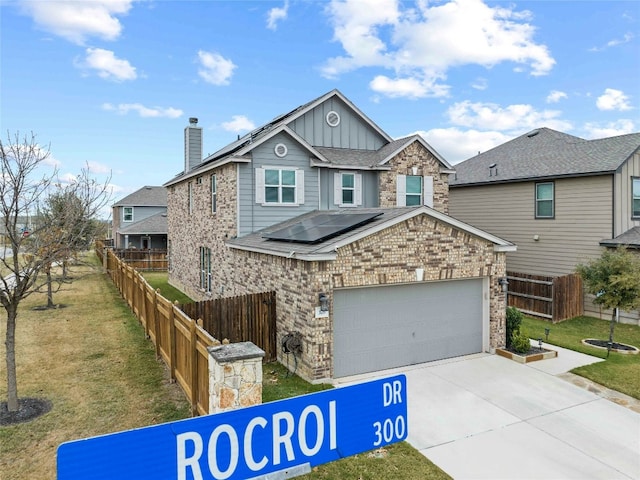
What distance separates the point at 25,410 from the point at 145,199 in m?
39.6

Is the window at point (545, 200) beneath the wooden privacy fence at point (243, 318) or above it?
above

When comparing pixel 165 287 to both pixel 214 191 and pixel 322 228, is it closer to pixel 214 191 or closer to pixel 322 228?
pixel 214 191

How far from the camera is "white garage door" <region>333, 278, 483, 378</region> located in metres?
9.73

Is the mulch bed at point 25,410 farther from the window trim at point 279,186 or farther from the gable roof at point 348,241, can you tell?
the window trim at point 279,186

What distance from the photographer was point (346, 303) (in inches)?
382

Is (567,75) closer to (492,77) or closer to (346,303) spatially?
(492,77)

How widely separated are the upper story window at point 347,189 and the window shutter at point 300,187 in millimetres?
1429

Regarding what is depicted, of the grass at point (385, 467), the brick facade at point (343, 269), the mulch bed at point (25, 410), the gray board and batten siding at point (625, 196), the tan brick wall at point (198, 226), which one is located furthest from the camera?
the gray board and batten siding at point (625, 196)

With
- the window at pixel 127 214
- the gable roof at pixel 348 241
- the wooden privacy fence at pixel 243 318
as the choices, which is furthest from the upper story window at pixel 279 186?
the window at pixel 127 214

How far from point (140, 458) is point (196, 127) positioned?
836 inches

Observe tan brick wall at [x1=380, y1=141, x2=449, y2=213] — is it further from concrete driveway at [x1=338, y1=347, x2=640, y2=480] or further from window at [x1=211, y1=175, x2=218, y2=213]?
concrete driveway at [x1=338, y1=347, x2=640, y2=480]

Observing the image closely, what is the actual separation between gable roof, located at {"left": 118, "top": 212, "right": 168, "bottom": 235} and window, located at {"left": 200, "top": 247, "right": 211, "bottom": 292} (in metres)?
22.0

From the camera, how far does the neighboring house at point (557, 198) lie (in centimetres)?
1634

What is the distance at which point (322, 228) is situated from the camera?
11.0 metres
